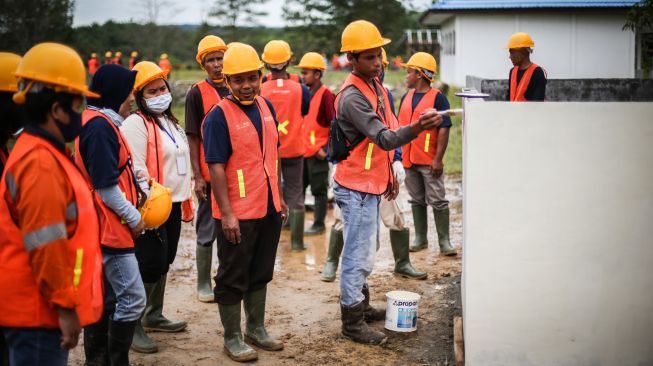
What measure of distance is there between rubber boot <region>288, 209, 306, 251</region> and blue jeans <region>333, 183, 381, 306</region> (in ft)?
9.67

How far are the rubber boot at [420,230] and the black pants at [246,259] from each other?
343cm

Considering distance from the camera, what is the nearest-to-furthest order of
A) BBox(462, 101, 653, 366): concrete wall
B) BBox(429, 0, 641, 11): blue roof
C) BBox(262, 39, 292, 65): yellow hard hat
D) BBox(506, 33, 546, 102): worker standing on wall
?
→ BBox(462, 101, 653, 366): concrete wall < BBox(506, 33, 546, 102): worker standing on wall < BBox(262, 39, 292, 65): yellow hard hat < BBox(429, 0, 641, 11): blue roof

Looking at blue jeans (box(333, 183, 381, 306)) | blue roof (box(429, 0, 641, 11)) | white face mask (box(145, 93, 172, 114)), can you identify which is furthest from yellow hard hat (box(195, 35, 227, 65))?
blue roof (box(429, 0, 641, 11))

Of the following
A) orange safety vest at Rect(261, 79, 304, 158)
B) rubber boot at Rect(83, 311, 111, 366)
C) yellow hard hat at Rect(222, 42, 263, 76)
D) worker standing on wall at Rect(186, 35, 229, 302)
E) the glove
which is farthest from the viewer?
orange safety vest at Rect(261, 79, 304, 158)

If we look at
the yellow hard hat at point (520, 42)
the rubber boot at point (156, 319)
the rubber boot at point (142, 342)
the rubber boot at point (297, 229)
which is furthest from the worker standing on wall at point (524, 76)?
the rubber boot at point (142, 342)

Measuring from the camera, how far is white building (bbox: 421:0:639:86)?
26.9 m

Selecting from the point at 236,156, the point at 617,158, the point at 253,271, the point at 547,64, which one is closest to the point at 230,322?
the point at 253,271

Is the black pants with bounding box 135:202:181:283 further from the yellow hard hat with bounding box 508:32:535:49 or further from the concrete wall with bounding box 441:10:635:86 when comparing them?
the concrete wall with bounding box 441:10:635:86

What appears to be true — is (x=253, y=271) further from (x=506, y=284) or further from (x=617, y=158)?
(x=617, y=158)

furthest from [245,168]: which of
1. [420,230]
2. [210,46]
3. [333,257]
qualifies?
[420,230]

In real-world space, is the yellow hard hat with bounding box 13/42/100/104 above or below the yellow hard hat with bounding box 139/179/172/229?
above

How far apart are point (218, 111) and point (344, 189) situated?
1.18 m

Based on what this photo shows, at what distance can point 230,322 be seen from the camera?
5238mm

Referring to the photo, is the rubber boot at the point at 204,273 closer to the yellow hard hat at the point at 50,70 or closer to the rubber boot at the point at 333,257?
the rubber boot at the point at 333,257
